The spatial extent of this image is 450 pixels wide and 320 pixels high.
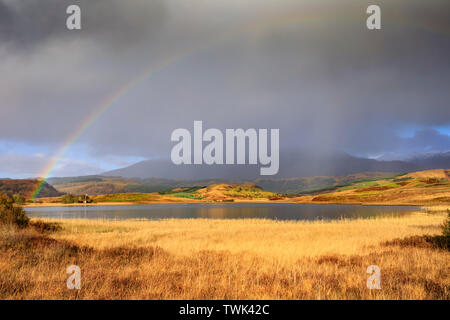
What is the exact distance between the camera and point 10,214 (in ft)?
69.7

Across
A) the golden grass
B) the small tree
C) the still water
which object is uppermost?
the golden grass

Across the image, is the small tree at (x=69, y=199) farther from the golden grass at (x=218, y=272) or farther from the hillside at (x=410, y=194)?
the golden grass at (x=218, y=272)

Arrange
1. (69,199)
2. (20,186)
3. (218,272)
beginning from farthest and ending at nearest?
(20,186), (69,199), (218,272)

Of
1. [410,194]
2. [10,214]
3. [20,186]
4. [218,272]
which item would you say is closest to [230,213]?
[10,214]

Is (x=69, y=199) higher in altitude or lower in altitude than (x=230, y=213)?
lower

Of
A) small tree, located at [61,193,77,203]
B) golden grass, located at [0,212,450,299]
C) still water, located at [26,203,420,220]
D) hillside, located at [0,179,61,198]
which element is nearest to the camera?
golden grass, located at [0,212,450,299]

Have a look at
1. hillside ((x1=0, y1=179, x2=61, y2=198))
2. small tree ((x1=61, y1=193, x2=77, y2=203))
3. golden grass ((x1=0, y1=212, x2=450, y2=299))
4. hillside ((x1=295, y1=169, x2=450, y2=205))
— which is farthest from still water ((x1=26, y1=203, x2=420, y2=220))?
hillside ((x1=0, y1=179, x2=61, y2=198))

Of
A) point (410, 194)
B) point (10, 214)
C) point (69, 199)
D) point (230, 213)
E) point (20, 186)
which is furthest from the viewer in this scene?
point (20, 186)

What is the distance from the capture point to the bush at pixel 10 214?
20.7 m

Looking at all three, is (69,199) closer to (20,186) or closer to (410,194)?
(20,186)

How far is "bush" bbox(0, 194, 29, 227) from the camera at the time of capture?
2070cm

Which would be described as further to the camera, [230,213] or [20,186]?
[20,186]

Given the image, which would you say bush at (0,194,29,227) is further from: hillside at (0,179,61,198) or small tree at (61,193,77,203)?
hillside at (0,179,61,198)
